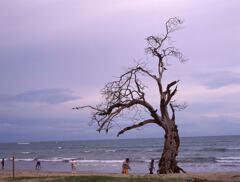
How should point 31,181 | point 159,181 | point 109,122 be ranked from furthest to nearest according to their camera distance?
point 109,122, point 31,181, point 159,181

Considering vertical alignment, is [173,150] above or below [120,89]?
below

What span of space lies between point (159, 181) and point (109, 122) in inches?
339

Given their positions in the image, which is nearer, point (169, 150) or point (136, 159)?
point (169, 150)

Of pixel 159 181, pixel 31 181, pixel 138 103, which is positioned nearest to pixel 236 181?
pixel 159 181

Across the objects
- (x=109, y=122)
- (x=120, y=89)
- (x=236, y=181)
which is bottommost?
(x=236, y=181)

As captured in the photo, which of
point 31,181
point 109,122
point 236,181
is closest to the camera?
point 31,181

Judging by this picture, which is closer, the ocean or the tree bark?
the tree bark

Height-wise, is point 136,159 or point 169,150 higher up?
point 169,150

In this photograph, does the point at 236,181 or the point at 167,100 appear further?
the point at 167,100

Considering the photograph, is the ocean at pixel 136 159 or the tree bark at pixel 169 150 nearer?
the tree bark at pixel 169 150

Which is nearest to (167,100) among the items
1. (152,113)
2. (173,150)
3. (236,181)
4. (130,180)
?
(152,113)

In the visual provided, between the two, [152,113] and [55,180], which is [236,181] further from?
[55,180]

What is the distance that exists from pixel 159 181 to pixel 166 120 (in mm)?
8648

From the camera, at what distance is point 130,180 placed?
65.6 feet
